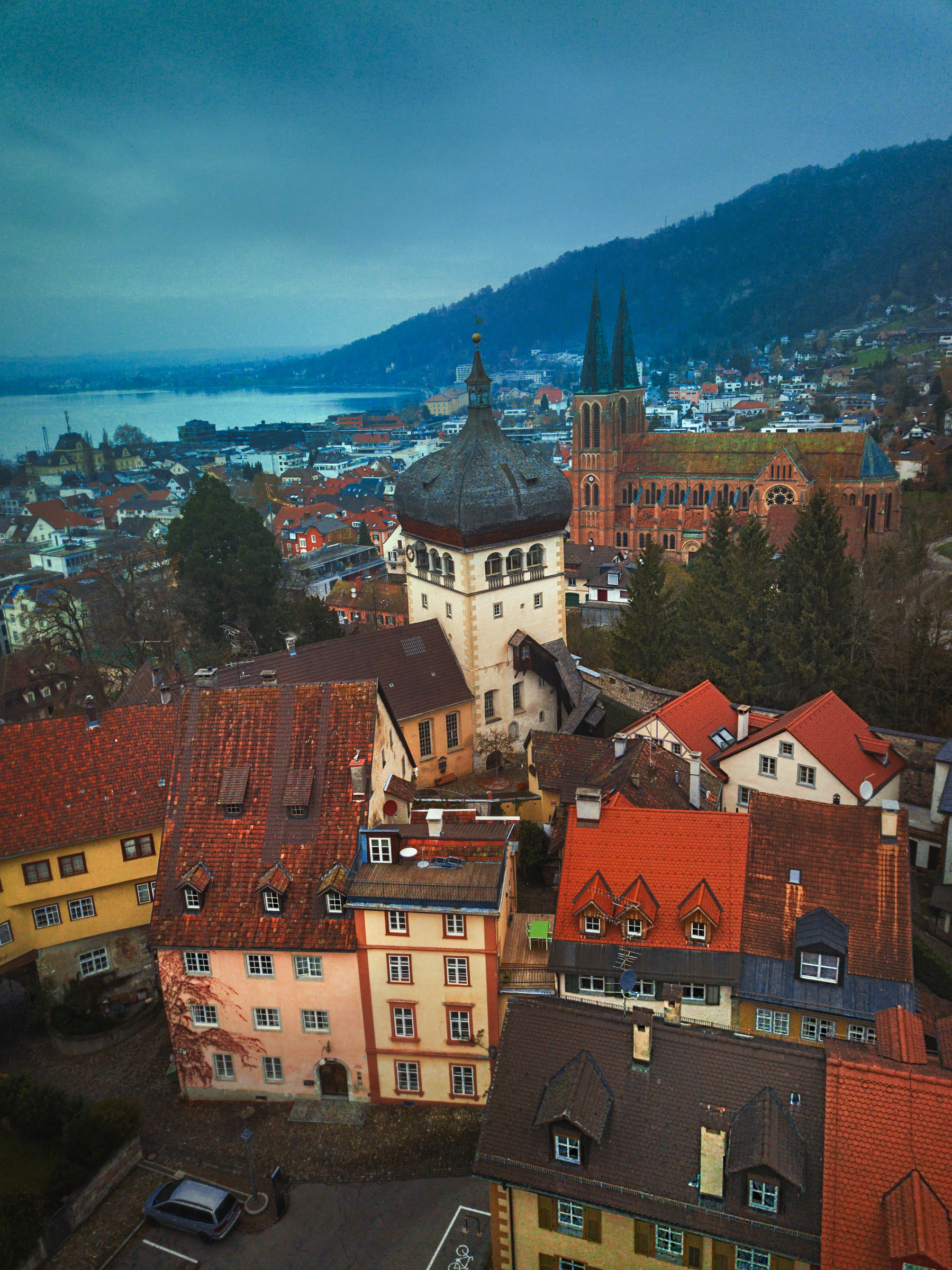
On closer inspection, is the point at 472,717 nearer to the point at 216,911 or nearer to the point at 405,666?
the point at 405,666

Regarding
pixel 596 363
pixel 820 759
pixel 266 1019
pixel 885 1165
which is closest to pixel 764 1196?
pixel 885 1165

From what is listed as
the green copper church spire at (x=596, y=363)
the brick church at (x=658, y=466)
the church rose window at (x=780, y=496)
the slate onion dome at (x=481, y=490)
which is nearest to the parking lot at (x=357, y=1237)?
the slate onion dome at (x=481, y=490)

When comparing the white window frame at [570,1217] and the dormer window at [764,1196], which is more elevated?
the dormer window at [764,1196]

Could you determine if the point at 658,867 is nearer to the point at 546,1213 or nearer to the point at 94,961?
the point at 546,1213

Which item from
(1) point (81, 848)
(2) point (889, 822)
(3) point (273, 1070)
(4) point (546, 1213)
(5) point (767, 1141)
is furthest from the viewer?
(1) point (81, 848)

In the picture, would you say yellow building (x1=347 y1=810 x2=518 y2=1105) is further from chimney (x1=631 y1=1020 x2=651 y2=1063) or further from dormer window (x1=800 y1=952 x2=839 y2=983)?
dormer window (x1=800 y1=952 x2=839 y2=983)

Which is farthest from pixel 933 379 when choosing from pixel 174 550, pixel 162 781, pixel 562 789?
pixel 162 781

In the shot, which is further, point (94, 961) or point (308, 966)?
point (94, 961)

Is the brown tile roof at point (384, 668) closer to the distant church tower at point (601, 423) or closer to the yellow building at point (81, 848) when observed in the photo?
the yellow building at point (81, 848)
